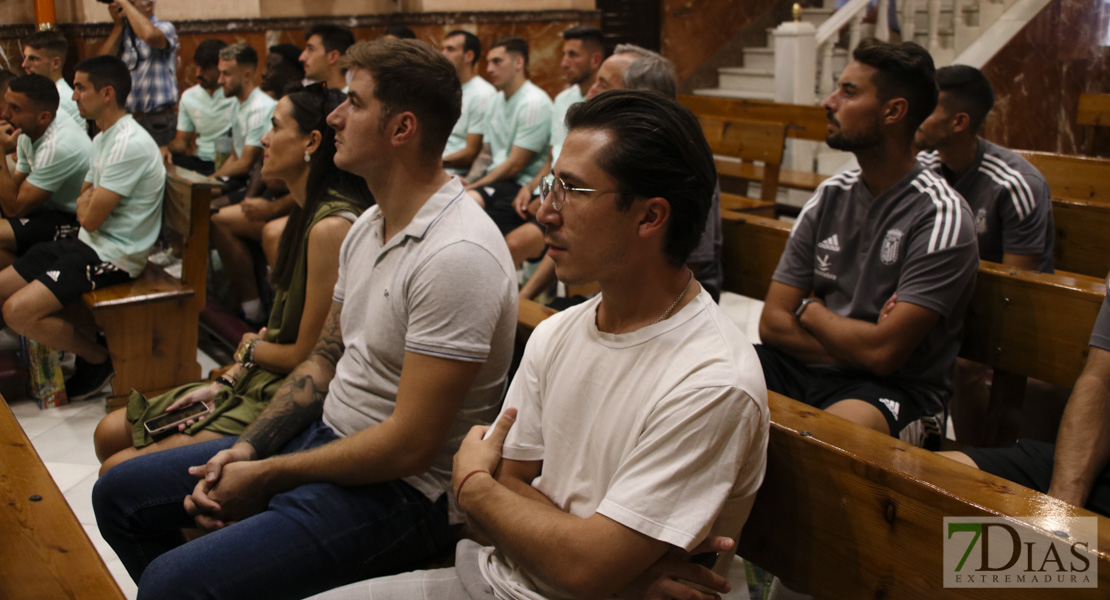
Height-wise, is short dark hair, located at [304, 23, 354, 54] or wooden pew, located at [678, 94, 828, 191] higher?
short dark hair, located at [304, 23, 354, 54]

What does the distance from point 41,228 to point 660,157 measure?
360 cm

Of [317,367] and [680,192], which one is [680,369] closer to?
[680,192]

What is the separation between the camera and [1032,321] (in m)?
2.24

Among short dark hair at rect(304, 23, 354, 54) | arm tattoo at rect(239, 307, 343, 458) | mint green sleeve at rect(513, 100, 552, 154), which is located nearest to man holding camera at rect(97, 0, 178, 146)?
short dark hair at rect(304, 23, 354, 54)

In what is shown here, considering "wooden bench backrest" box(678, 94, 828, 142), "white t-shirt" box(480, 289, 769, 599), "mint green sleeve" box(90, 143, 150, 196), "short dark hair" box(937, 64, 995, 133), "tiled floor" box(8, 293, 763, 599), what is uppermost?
"short dark hair" box(937, 64, 995, 133)

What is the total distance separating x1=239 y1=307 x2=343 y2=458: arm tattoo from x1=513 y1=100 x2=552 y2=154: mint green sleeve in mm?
2982

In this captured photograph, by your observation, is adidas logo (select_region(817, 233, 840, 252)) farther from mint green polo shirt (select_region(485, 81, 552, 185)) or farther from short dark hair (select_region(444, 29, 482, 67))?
short dark hair (select_region(444, 29, 482, 67))

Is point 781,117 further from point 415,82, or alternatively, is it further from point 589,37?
point 415,82

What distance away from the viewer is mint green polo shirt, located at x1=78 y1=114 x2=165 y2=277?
12.1ft

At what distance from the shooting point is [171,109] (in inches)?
243

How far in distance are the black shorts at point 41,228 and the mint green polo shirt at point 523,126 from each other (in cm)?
219

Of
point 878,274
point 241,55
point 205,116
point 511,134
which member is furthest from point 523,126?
point 878,274

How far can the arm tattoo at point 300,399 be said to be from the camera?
2008 mm

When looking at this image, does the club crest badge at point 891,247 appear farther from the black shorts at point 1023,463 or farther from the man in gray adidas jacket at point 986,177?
the man in gray adidas jacket at point 986,177
